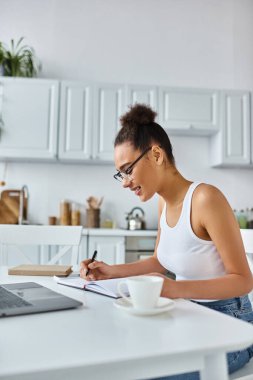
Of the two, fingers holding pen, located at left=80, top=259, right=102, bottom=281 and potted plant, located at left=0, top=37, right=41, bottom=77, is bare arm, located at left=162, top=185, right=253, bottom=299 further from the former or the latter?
potted plant, located at left=0, top=37, right=41, bottom=77

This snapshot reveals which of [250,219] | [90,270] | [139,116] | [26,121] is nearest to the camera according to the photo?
[90,270]

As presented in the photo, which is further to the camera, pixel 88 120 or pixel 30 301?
pixel 88 120

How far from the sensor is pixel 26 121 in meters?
3.12

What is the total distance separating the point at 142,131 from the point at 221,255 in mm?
484

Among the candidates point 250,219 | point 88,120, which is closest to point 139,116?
point 88,120

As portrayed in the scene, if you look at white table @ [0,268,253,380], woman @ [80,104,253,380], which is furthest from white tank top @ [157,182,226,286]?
white table @ [0,268,253,380]

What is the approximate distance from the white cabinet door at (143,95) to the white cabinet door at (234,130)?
0.63m

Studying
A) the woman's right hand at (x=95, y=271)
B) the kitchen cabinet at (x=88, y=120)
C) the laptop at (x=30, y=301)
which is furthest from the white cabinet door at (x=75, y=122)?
the laptop at (x=30, y=301)

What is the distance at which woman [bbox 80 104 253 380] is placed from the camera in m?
0.94

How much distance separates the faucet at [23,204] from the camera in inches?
127

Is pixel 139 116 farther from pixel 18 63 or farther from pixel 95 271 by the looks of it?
pixel 18 63

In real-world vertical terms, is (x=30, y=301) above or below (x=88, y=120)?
below

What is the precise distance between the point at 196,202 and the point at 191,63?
9.95 feet

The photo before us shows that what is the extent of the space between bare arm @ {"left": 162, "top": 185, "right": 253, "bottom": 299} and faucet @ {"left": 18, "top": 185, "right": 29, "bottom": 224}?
7.79 feet
